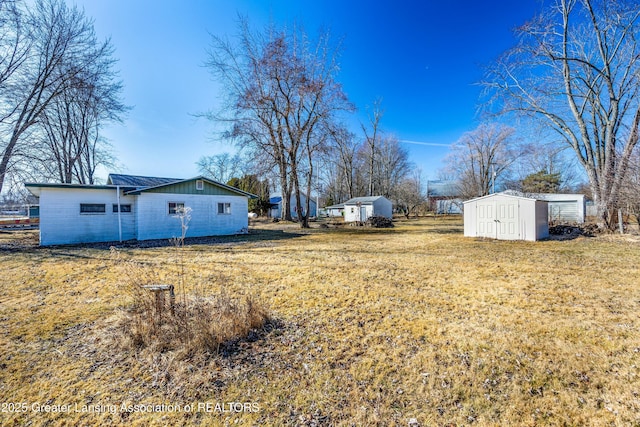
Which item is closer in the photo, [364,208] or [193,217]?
[193,217]

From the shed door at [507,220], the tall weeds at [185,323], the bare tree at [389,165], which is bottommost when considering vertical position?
the tall weeds at [185,323]

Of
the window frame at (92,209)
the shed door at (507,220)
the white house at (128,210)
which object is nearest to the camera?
the white house at (128,210)

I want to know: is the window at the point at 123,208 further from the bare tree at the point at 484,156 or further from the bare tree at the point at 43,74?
the bare tree at the point at 484,156

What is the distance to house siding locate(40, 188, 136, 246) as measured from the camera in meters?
11.8

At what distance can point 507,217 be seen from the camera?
12906mm

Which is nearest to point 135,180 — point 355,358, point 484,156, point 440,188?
point 355,358

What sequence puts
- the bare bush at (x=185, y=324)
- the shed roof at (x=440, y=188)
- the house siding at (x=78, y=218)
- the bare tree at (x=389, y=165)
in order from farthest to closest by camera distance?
the shed roof at (x=440, y=188)
the bare tree at (x=389, y=165)
the house siding at (x=78, y=218)
the bare bush at (x=185, y=324)

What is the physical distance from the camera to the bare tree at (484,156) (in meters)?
31.3

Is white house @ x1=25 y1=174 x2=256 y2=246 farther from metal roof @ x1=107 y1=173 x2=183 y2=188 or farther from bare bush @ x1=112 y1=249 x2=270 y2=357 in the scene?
bare bush @ x1=112 y1=249 x2=270 y2=357

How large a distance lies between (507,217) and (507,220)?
144mm

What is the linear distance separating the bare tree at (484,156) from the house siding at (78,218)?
3195 cm

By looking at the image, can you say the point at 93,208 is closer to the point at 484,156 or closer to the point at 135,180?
the point at 135,180

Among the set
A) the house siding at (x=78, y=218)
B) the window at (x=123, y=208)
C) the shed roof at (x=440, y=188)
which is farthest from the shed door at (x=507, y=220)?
the shed roof at (x=440, y=188)

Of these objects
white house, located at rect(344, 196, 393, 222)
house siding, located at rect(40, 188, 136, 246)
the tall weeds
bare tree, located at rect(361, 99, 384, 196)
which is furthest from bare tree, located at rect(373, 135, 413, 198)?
the tall weeds
